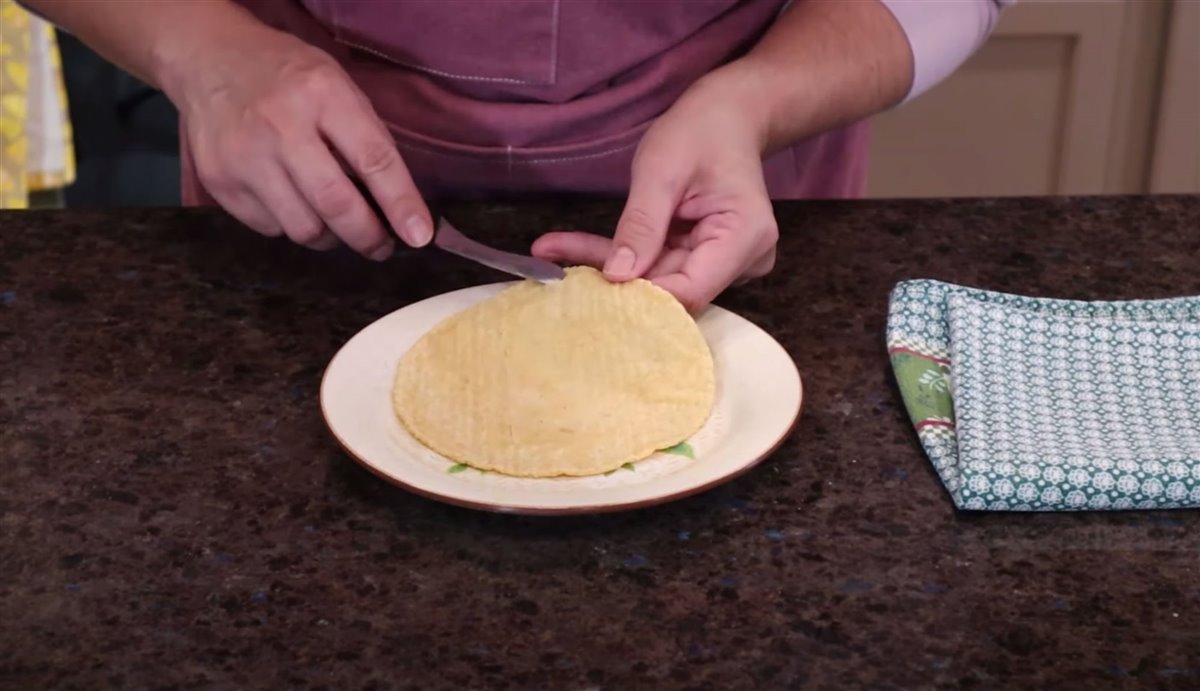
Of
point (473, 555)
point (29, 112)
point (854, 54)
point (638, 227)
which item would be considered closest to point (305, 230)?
point (638, 227)

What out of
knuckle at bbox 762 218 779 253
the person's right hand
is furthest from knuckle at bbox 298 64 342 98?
knuckle at bbox 762 218 779 253

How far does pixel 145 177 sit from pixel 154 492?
226cm

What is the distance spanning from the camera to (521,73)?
112cm

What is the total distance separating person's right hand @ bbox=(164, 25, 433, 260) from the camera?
913 mm

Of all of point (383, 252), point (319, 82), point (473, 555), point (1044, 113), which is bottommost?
point (473, 555)

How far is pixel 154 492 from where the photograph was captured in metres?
0.75

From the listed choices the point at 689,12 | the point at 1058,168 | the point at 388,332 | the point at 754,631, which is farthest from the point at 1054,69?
the point at 754,631

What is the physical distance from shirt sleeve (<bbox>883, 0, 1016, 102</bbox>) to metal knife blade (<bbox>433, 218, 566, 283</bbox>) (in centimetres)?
40

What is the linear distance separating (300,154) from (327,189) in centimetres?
3

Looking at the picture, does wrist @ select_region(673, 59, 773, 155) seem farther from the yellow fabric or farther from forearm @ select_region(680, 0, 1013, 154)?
the yellow fabric

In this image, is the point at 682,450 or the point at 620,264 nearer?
the point at 682,450

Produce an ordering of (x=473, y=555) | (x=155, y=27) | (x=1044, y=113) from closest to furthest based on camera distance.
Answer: (x=473, y=555) < (x=155, y=27) < (x=1044, y=113)

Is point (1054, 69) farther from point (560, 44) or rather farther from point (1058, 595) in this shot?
point (1058, 595)

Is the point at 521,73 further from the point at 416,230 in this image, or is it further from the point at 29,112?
the point at 29,112
